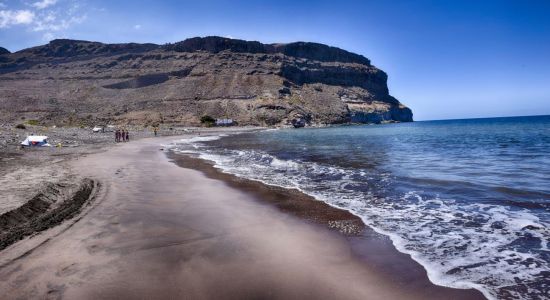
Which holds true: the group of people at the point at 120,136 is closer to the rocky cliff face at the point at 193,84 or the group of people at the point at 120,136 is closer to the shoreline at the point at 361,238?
the shoreline at the point at 361,238

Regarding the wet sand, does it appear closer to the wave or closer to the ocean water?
the wave

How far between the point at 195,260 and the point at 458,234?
15.5 feet

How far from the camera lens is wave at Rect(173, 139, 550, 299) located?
4488 millimetres

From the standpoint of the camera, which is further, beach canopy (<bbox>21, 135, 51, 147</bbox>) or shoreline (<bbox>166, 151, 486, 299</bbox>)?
beach canopy (<bbox>21, 135, 51, 147</bbox>)

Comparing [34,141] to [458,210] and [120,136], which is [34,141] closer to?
[120,136]

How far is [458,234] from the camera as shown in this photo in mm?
6332

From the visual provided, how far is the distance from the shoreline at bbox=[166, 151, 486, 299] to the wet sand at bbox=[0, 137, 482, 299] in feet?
0.13

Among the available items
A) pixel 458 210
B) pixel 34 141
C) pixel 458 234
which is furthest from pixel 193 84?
pixel 458 234

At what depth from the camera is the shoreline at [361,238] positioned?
438 cm

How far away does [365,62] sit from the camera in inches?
6580

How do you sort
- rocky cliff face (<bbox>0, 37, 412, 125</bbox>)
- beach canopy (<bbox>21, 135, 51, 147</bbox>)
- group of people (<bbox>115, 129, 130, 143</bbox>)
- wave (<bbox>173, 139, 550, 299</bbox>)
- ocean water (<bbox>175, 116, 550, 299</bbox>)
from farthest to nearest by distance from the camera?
rocky cliff face (<bbox>0, 37, 412, 125</bbox>), group of people (<bbox>115, 129, 130, 143</bbox>), beach canopy (<bbox>21, 135, 51, 147</bbox>), ocean water (<bbox>175, 116, 550, 299</bbox>), wave (<bbox>173, 139, 550, 299</bbox>)

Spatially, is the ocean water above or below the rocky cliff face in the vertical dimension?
below

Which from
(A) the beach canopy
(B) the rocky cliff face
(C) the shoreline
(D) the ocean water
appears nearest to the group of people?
(A) the beach canopy

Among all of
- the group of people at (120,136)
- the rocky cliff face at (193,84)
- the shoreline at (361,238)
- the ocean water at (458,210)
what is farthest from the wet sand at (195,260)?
the rocky cliff face at (193,84)
